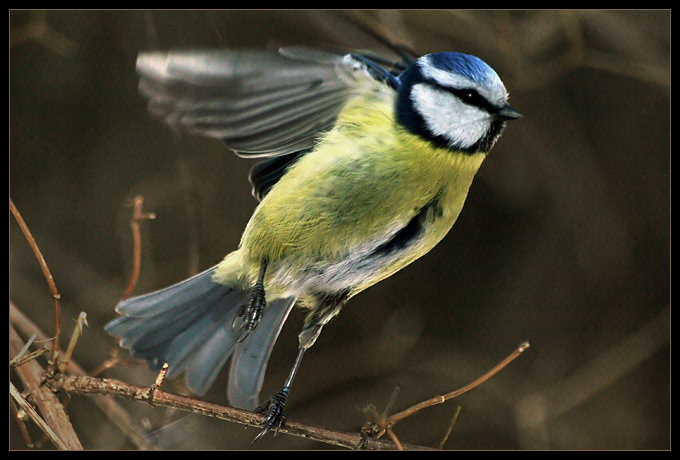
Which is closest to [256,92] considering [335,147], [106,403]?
[335,147]

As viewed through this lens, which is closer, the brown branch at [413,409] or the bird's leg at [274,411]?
the brown branch at [413,409]

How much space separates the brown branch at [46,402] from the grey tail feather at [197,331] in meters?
0.17

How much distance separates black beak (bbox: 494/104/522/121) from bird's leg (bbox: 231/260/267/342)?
1.65ft

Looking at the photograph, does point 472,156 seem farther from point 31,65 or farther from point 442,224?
point 31,65

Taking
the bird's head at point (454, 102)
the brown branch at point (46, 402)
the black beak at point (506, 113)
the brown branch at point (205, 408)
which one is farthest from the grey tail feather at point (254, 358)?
the black beak at point (506, 113)

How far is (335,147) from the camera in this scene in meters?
1.29

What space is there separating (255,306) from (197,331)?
0.20m

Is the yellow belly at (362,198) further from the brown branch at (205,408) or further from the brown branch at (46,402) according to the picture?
the brown branch at (46,402)

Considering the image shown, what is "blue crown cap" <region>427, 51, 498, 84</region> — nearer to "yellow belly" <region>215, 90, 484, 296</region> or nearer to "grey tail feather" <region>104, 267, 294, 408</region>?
"yellow belly" <region>215, 90, 484, 296</region>

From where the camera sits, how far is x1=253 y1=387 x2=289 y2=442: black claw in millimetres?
Result: 1271

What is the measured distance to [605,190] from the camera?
85.1 inches

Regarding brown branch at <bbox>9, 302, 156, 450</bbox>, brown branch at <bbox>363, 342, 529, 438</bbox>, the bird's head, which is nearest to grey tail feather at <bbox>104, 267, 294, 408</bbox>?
brown branch at <bbox>9, 302, 156, 450</bbox>

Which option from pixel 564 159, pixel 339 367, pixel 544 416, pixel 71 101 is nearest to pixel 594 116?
pixel 564 159

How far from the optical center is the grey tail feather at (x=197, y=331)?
145 centimetres
